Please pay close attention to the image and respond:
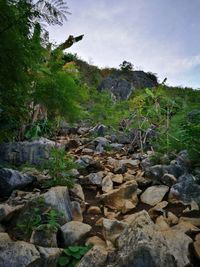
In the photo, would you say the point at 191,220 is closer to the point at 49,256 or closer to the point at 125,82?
the point at 49,256

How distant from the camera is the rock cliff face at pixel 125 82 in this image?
17547mm

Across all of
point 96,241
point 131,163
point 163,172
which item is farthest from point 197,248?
point 131,163

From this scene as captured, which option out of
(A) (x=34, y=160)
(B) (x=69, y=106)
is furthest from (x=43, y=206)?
(B) (x=69, y=106)

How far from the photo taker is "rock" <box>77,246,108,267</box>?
244 centimetres

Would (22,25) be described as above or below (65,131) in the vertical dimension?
above

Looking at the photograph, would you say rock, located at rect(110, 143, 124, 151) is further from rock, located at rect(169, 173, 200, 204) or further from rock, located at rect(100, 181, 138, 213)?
rock, located at rect(169, 173, 200, 204)

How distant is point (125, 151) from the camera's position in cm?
656

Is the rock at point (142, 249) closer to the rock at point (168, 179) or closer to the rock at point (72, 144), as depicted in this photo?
the rock at point (168, 179)

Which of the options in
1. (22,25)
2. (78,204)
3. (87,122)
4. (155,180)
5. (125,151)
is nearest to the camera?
(22,25)

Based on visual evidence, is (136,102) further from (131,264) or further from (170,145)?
(131,264)

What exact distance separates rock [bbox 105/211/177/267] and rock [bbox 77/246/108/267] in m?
0.07

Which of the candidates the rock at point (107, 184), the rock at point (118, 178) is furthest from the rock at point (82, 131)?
the rock at point (107, 184)

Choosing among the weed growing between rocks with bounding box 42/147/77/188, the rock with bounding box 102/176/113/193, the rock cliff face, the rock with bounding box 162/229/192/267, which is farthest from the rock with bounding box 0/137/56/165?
the rock cliff face

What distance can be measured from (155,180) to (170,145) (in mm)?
1173
